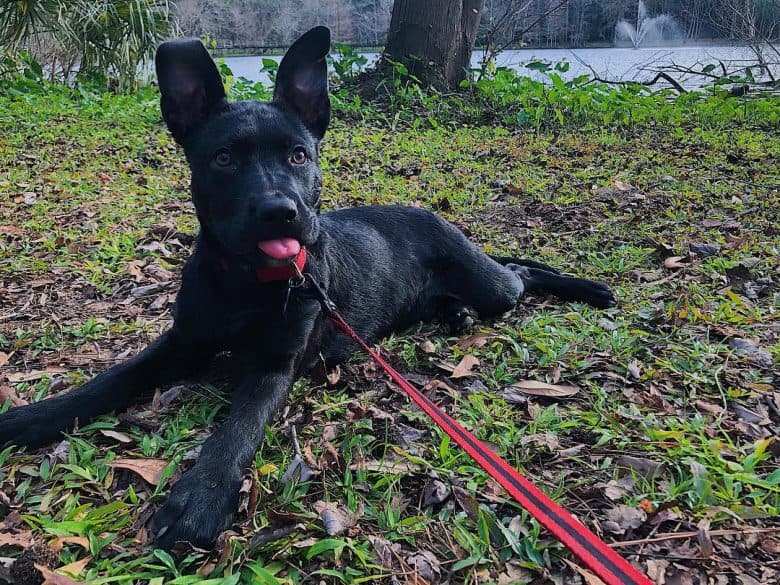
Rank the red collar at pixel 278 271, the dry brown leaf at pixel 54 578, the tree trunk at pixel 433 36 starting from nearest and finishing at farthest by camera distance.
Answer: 1. the dry brown leaf at pixel 54 578
2. the red collar at pixel 278 271
3. the tree trunk at pixel 433 36

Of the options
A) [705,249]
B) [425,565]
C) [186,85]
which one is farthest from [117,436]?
[705,249]

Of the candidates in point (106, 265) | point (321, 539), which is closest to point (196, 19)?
point (106, 265)

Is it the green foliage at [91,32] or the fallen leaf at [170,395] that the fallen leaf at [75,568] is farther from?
the green foliage at [91,32]

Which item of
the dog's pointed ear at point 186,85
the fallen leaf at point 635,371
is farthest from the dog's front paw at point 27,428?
the fallen leaf at point 635,371

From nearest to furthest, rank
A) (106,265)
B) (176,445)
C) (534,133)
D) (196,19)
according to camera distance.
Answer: (176,445) → (106,265) → (534,133) → (196,19)

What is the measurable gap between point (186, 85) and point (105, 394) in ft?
4.40

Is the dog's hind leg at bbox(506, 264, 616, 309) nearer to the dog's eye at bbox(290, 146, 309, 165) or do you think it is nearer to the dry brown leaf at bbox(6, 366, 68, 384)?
the dog's eye at bbox(290, 146, 309, 165)

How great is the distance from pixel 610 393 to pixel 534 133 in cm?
707

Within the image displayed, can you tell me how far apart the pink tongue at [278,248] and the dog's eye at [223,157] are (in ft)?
1.42

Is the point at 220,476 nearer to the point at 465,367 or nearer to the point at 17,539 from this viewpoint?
the point at 17,539

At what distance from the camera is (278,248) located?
7.88ft

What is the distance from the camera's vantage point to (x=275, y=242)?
7.86 feet

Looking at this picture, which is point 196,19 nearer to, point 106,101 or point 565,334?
point 106,101

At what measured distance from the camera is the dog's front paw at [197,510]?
1786 millimetres
